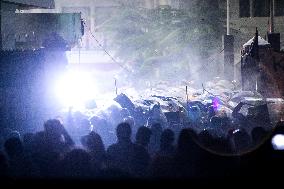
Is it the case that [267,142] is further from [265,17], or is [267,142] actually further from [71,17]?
[265,17]

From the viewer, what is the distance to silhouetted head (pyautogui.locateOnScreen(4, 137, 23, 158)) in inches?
232

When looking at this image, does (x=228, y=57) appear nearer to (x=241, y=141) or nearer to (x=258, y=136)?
(x=258, y=136)

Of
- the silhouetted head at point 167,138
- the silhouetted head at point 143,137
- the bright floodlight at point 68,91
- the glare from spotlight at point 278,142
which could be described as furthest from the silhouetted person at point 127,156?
the bright floodlight at point 68,91

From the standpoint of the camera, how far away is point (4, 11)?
1678 cm

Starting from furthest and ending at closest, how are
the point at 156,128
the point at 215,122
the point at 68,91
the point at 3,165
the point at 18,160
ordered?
the point at 68,91 < the point at 215,122 < the point at 156,128 < the point at 18,160 < the point at 3,165

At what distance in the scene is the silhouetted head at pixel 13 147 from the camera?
589cm

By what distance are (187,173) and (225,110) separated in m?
8.91

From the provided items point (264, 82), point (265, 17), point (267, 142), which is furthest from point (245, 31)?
point (267, 142)

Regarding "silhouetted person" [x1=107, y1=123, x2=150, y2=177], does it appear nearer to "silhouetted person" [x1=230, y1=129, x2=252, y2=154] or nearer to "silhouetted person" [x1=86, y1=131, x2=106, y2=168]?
"silhouetted person" [x1=86, y1=131, x2=106, y2=168]

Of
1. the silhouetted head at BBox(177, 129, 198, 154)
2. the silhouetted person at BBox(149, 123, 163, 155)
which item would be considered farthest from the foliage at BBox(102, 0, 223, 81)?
the silhouetted head at BBox(177, 129, 198, 154)

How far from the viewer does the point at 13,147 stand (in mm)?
5902

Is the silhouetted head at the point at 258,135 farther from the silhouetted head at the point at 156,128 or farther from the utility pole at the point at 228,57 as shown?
the utility pole at the point at 228,57

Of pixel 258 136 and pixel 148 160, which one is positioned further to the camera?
pixel 258 136

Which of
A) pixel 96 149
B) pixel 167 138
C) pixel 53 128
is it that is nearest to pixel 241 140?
pixel 167 138
